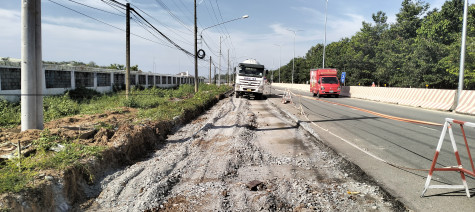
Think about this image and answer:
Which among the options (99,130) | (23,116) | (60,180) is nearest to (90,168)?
(60,180)

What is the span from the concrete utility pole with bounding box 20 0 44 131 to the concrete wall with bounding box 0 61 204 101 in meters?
3.86

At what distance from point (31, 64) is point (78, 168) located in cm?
336

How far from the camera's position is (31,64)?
21.1 feet

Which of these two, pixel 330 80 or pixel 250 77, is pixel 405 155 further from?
pixel 330 80

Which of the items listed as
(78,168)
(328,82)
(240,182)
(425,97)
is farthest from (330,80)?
(78,168)

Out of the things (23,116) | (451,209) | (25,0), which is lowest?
(451,209)

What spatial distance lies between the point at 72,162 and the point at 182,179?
1.90 meters

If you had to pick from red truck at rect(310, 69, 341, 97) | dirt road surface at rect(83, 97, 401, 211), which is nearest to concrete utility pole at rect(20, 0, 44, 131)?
dirt road surface at rect(83, 97, 401, 211)

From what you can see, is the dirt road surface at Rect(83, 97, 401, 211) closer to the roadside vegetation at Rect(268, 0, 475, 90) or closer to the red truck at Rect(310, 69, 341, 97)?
the red truck at Rect(310, 69, 341, 97)

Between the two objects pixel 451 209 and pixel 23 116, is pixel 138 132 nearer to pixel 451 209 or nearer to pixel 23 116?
pixel 23 116

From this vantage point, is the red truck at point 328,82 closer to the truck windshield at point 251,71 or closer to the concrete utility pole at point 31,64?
the truck windshield at point 251,71

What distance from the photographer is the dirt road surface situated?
395 cm

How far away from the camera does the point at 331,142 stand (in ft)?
26.9

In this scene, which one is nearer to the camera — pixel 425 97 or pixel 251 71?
pixel 425 97
